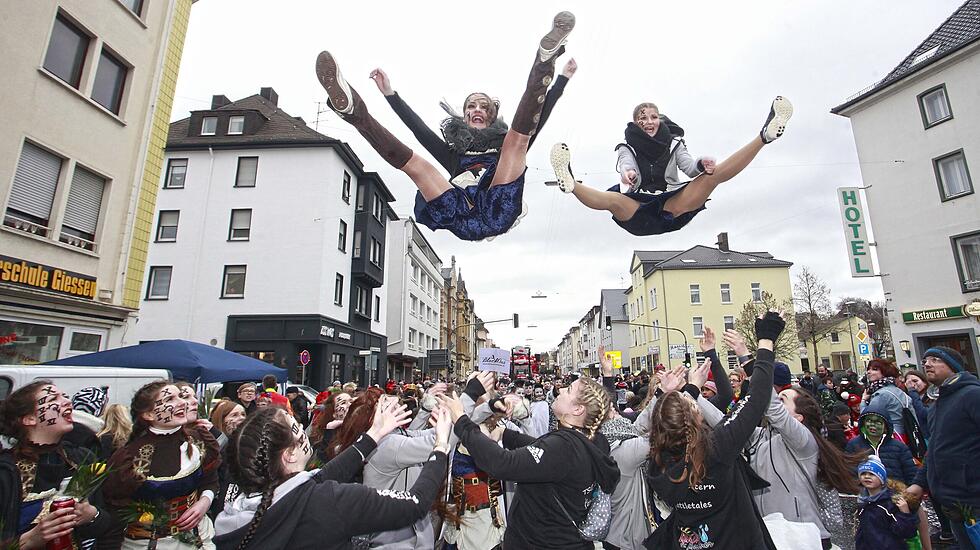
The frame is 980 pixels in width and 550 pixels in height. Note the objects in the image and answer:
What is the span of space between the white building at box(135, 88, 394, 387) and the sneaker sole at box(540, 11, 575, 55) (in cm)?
1857

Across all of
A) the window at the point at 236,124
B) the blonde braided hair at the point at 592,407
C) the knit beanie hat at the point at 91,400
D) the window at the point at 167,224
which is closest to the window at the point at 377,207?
the window at the point at 236,124

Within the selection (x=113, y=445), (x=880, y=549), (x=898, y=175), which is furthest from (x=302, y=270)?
(x=898, y=175)

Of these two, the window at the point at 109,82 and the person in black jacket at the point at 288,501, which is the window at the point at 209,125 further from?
the person in black jacket at the point at 288,501

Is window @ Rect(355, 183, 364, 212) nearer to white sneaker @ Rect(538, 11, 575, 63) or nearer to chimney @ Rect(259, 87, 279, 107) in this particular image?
chimney @ Rect(259, 87, 279, 107)

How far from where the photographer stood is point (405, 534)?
356cm

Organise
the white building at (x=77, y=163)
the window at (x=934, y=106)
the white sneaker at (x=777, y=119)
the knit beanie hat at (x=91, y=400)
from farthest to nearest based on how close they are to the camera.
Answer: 1. the window at (x=934, y=106)
2. the white building at (x=77, y=163)
3. the knit beanie hat at (x=91, y=400)
4. the white sneaker at (x=777, y=119)

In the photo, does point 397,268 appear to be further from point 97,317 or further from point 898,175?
point 898,175

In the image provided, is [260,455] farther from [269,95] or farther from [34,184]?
[269,95]

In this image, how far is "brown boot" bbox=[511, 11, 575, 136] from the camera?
2882mm

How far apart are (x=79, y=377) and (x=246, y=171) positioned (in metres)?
18.6

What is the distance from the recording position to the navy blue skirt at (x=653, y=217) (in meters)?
3.96

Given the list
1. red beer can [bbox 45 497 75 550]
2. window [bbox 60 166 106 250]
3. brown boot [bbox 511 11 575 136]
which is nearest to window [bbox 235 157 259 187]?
window [bbox 60 166 106 250]

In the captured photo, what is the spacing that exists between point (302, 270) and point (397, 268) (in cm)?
1427

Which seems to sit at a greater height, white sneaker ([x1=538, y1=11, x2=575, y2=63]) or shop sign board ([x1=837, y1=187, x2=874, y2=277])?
shop sign board ([x1=837, y1=187, x2=874, y2=277])
